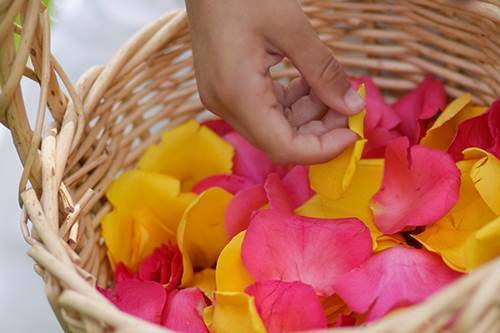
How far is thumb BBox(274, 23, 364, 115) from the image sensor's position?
0.62 metres

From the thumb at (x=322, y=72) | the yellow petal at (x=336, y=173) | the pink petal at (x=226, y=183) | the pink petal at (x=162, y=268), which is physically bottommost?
the pink petal at (x=162, y=268)

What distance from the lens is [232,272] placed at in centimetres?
69

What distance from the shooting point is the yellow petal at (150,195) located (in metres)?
0.83

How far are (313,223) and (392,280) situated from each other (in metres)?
0.09

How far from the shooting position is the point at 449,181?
0.69 meters

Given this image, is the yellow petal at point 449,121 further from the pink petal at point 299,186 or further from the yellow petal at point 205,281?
the yellow petal at point 205,281

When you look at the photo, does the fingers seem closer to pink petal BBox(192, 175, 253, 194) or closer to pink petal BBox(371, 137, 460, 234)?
pink petal BBox(371, 137, 460, 234)

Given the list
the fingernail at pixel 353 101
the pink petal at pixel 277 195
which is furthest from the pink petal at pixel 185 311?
the fingernail at pixel 353 101

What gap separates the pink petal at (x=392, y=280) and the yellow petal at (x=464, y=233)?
12 millimetres

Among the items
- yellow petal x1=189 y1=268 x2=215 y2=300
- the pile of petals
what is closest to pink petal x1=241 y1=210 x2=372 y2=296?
the pile of petals

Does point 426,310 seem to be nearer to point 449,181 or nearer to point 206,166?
point 449,181

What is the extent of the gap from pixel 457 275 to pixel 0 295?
1.58 ft

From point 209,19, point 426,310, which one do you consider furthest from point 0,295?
point 426,310

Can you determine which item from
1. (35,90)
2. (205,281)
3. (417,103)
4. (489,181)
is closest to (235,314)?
(205,281)
